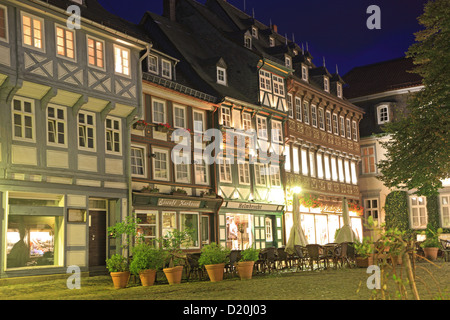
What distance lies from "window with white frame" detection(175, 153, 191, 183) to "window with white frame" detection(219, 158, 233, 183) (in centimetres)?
249

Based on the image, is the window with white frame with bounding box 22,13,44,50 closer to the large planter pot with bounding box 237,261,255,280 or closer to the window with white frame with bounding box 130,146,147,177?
the window with white frame with bounding box 130,146,147,177

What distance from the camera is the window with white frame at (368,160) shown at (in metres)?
44.8

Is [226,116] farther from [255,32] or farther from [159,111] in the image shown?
[255,32]

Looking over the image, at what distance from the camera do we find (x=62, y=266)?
1938 cm

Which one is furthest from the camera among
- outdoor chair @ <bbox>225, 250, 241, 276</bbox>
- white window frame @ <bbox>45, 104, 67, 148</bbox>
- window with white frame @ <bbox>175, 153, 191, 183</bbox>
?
window with white frame @ <bbox>175, 153, 191, 183</bbox>

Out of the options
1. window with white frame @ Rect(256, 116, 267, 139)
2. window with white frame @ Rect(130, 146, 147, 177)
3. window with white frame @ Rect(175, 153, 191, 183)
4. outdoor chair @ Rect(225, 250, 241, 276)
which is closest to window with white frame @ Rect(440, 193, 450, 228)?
window with white frame @ Rect(256, 116, 267, 139)

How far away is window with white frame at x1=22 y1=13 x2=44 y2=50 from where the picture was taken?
1864cm

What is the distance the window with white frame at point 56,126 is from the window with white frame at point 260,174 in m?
13.5

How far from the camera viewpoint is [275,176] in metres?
33.2

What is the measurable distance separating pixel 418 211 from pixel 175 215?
2254 cm

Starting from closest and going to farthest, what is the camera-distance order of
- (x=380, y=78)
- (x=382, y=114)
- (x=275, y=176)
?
(x=275, y=176) → (x=382, y=114) → (x=380, y=78)

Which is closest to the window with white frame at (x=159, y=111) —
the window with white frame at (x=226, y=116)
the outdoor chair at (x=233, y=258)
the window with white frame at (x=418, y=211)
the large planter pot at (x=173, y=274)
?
the window with white frame at (x=226, y=116)

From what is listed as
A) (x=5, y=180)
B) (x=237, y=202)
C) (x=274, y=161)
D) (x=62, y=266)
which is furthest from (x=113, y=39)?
(x=274, y=161)

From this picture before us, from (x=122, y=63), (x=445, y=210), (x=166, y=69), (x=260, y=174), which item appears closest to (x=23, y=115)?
(x=122, y=63)
